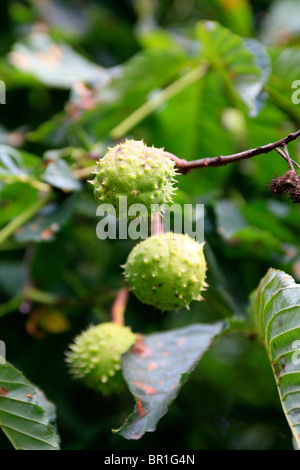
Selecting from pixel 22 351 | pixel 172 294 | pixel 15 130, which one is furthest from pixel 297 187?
pixel 15 130

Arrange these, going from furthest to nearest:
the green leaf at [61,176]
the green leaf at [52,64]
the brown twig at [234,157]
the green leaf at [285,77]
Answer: the green leaf at [52,64] < the green leaf at [285,77] < the green leaf at [61,176] < the brown twig at [234,157]

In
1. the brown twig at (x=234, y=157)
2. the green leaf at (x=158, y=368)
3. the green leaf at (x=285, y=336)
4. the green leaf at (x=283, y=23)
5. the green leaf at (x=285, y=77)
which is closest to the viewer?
the brown twig at (x=234, y=157)

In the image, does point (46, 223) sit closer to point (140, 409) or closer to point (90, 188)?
point (90, 188)

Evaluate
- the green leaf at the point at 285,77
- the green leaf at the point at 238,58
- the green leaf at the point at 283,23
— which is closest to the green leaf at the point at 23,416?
the green leaf at the point at 238,58

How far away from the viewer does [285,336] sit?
1.05 meters

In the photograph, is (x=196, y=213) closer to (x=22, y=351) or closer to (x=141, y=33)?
(x=22, y=351)

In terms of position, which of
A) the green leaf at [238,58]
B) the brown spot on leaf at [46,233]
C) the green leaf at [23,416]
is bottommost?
the green leaf at [23,416]

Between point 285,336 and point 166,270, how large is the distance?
0.97 ft

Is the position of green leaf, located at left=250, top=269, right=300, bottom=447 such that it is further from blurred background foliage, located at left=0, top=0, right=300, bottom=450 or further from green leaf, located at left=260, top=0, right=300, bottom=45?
green leaf, located at left=260, top=0, right=300, bottom=45

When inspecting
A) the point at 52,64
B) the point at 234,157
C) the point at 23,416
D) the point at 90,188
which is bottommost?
the point at 23,416

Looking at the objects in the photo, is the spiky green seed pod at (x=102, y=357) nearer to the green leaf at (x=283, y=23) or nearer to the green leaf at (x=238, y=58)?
the green leaf at (x=238, y=58)

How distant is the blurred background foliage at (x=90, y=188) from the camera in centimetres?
164

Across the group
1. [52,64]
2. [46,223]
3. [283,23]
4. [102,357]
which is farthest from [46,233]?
[283,23]

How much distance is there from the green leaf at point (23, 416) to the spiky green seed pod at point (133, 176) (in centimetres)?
45
